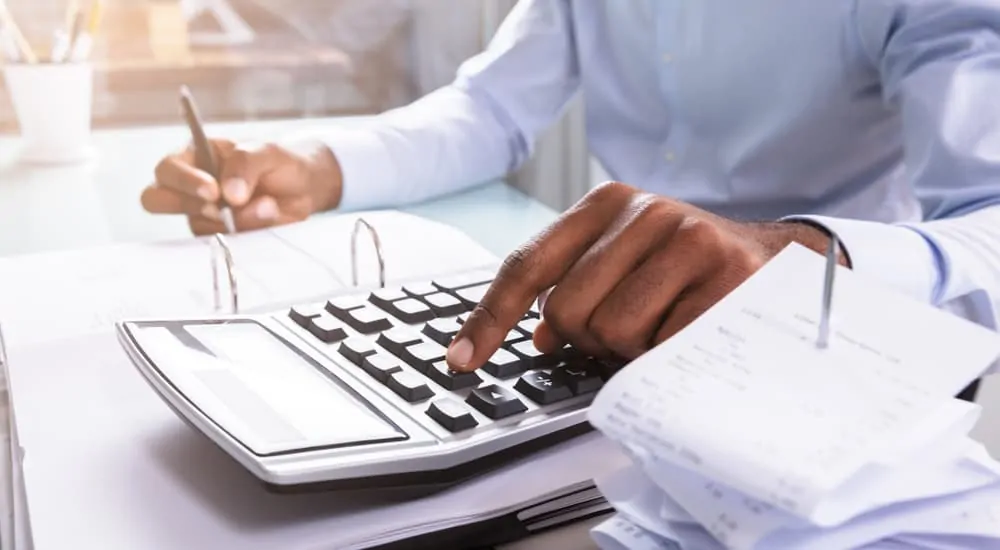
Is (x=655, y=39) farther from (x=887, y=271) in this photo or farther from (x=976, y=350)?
(x=976, y=350)

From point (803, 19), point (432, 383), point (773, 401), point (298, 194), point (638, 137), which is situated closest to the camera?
Result: point (773, 401)

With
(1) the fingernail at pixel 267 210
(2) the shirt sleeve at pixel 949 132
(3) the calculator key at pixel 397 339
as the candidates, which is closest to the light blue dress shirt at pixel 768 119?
(2) the shirt sleeve at pixel 949 132

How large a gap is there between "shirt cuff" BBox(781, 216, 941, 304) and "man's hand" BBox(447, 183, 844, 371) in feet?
0.20

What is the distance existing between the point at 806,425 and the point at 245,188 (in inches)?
24.0

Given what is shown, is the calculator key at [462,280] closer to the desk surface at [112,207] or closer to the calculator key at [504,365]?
the calculator key at [504,365]

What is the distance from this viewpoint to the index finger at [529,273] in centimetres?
42

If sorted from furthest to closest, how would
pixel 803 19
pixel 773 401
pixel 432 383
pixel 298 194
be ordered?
pixel 298 194 → pixel 803 19 → pixel 432 383 → pixel 773 401

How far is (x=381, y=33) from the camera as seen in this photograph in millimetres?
1298

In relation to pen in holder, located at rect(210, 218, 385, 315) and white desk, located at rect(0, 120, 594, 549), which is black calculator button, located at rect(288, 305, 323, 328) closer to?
pen in holder, located at rect(210, 218, 385, 315)

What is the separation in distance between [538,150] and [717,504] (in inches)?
40.7

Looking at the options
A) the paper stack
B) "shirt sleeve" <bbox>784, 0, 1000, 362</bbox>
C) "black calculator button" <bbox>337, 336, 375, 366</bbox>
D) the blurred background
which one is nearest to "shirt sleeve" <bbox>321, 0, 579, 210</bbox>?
the blurred background

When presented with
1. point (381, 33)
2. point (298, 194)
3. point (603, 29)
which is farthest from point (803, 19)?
point (381, 33)

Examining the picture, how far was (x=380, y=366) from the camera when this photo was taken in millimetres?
426

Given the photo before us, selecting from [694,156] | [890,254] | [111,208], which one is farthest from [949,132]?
[111,208]
